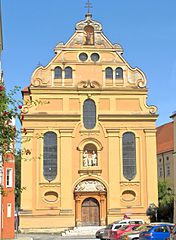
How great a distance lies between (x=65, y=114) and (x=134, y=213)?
11.8m

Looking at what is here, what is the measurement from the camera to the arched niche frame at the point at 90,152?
4769 cm

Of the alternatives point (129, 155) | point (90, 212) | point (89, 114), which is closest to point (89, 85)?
point (89, 114)

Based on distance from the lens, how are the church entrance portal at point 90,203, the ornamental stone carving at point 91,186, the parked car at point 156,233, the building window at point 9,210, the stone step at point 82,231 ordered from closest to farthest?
the parked car at point 156,233, the building window at point 9,210, the stone step at point 82,231, the church entrance portal at point 90,203, the ornamental stone carving at point 91,186

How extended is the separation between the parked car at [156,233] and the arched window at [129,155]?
81.0 feet

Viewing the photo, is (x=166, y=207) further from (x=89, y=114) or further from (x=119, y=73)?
(x=119, y=73)

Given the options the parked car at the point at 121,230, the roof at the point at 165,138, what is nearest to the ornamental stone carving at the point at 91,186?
the parked car at the point at 121,230

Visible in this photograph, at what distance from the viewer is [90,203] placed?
4756 centimetres

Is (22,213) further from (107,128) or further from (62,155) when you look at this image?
(107,128)

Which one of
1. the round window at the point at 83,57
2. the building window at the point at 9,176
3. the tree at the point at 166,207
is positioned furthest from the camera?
the round window at the point at 83,57

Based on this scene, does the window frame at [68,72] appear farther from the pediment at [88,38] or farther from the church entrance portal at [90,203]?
the church entrance portal at [90,203]

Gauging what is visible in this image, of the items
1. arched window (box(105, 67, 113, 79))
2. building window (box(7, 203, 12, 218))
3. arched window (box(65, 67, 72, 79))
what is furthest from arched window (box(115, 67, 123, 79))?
building window (box(7, 203, 12, 218))

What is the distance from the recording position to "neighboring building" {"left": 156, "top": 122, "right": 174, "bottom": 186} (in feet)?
203

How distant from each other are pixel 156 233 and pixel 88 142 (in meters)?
26.2

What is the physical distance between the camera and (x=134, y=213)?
46.9 metres
